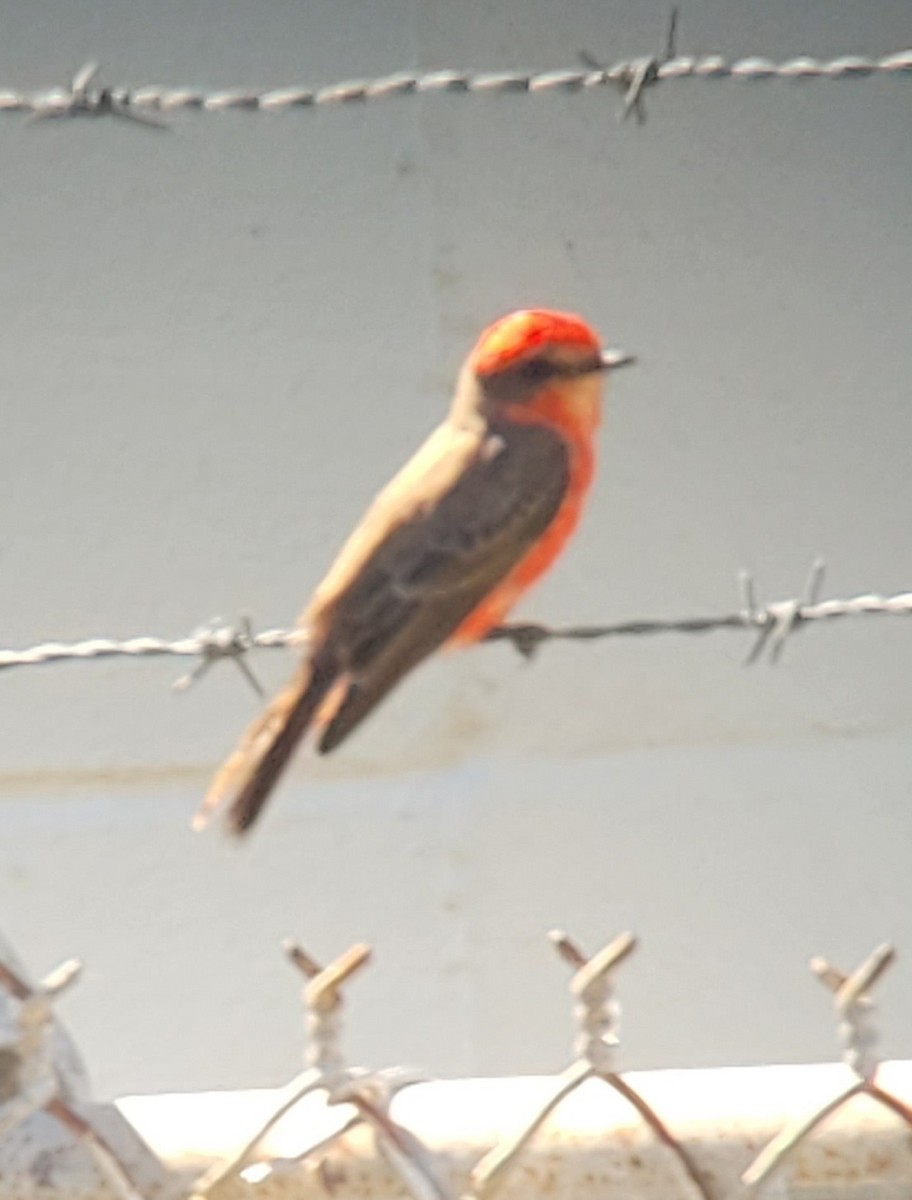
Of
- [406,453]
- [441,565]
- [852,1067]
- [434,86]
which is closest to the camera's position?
[852,1067]

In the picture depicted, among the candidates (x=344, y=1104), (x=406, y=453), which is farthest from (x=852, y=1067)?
(x=406, y=453)

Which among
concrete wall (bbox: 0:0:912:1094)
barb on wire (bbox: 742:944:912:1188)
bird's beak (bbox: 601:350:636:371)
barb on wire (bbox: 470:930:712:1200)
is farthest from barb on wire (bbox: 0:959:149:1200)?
concrete wall (bbox: 0:0:912:1094)

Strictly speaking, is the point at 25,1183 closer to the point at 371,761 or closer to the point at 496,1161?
the point at 496,1161

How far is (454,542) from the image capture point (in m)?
2.00

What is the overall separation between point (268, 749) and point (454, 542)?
30cm

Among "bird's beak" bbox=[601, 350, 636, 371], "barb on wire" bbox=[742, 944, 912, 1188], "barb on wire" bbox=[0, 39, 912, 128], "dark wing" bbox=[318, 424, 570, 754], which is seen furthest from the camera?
"bird's beak" bbox=[601, 350, 636, 371]

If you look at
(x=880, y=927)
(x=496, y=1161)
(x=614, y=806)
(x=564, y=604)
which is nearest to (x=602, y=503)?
(x=564, y=604)

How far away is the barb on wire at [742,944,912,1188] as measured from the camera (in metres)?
1.06

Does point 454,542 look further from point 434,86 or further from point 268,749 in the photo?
point 434,86

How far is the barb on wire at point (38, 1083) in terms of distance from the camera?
1.07 metres

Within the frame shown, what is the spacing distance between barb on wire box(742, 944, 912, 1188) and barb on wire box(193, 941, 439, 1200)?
0.15 meters

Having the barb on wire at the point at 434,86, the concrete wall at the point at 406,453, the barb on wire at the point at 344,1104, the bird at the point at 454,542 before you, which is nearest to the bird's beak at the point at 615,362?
the bird at the point at 454,542

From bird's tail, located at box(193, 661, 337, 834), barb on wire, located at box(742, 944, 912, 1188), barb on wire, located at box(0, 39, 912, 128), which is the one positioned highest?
barb on wire, located at box(0, 39, 912, 128)

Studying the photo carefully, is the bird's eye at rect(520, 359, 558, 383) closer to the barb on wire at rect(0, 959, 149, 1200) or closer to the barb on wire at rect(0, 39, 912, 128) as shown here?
the barb on wire at rect(0, 39, 912, 128)
